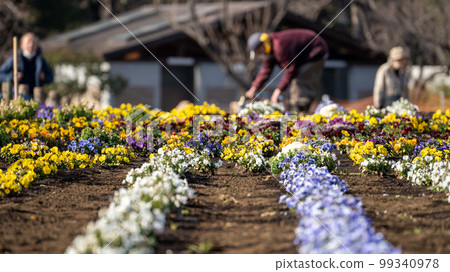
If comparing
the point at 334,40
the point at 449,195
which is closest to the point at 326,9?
the point at 334,40

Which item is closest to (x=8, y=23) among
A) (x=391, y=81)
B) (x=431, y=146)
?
(x=391, y=81)

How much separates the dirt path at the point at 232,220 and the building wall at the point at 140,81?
15.8 metres

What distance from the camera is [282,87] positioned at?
406 inches

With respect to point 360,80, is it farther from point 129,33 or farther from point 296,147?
point 296,147

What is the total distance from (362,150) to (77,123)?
401 centimetres

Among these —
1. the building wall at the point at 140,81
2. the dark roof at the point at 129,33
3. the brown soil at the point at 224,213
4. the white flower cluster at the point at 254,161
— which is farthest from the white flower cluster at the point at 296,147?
the building wall at the point at 140,81

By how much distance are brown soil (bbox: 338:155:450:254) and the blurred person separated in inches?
240

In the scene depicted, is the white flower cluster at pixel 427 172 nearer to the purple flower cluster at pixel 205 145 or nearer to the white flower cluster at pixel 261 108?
the purple flower cluster at pixel 205 145

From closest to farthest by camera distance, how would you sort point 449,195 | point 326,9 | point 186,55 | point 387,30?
1. point 449,195
2. point 186,55
3. point 387,30
4. point 326,9

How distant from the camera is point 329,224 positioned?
4.25 meters

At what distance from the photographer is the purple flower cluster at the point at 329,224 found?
13.3 ft

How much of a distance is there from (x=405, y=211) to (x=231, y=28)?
49.9 feet

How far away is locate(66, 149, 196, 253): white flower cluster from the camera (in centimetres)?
408

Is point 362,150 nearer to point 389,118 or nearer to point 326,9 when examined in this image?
point 389,118
